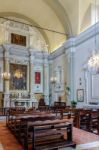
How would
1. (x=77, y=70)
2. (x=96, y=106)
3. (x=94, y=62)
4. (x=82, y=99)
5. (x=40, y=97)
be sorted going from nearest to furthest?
(x=94, y=62) → (x=96, y=106) → (x=82, y=99) → (x=77, y=70) → (x=40, y=97)

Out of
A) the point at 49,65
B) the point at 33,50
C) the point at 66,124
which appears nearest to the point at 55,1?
the point at 33,50

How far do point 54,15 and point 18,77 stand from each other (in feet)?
17.6

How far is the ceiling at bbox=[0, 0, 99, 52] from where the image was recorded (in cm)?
1233

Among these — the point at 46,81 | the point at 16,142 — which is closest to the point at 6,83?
the point at 46,81

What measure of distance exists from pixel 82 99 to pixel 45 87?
4.75m

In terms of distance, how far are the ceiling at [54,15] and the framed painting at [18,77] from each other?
3.27 meters

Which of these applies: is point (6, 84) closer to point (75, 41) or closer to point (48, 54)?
point (48, 54)

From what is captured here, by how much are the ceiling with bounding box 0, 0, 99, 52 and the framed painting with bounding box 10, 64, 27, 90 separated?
327 centimetres

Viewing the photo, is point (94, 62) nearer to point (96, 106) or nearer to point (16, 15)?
point (96, 106)

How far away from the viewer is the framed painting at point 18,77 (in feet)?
47.9

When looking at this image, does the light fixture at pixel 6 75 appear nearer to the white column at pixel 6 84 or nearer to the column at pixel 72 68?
the white column at pixel 6 84

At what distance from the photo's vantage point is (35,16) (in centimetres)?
1528

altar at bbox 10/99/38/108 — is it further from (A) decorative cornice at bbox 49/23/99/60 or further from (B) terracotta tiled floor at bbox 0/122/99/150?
(B) terracotta tiled floor at bbox 0/122/99/150

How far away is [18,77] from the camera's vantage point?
1480 cm
